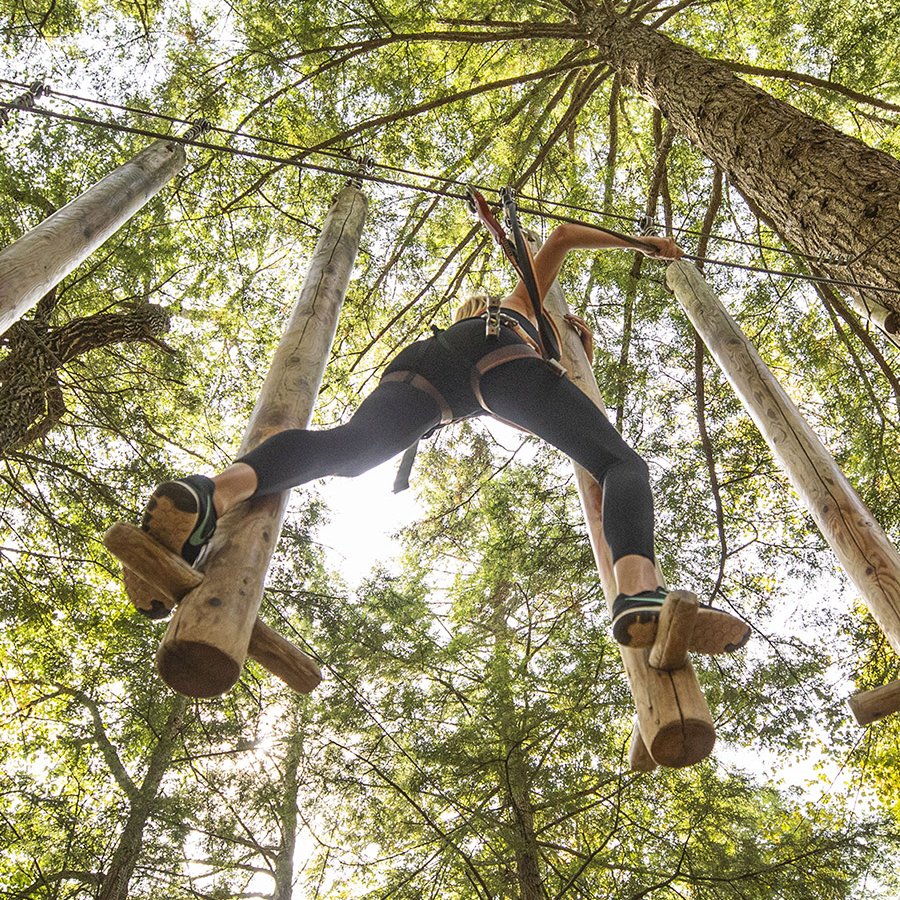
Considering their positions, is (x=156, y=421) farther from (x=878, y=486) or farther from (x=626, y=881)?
(x=878, y=486)

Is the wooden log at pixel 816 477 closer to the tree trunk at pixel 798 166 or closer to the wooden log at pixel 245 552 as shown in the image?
the tree trunk at pixel 798 166

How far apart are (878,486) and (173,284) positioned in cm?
561

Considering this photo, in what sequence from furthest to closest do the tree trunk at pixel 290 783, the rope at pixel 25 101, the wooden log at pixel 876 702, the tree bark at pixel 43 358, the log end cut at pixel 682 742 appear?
the tree trunk at pixel 290 783 < the tree bark at pixel 43 358 < the rope at pixel 25 101 < the wooden log at pixel 876 702 < the log end cut at pixel 682 742

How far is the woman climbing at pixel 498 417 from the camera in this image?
1.63 m

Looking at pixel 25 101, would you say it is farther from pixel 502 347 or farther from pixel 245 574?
pixel 245 574

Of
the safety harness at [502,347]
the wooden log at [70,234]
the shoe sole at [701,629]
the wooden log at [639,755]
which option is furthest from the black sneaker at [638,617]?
the wooden log at [70,234]

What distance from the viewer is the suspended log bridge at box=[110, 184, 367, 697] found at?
4.88ft

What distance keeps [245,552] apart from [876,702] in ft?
5.47

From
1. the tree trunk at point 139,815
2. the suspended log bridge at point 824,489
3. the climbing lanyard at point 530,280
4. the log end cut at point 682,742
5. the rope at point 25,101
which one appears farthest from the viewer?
the tree trunk at point 139,815

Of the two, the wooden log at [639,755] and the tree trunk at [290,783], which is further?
the tree trunk at [290,783]

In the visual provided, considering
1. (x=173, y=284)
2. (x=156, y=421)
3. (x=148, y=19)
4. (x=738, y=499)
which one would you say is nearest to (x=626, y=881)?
(x=738, y=499)

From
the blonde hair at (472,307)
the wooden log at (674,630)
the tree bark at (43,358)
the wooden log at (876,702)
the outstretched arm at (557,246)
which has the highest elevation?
the tree bark at (43,358)

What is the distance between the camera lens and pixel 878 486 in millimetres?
4762

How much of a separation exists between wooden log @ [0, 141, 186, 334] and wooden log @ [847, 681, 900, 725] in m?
2.80
